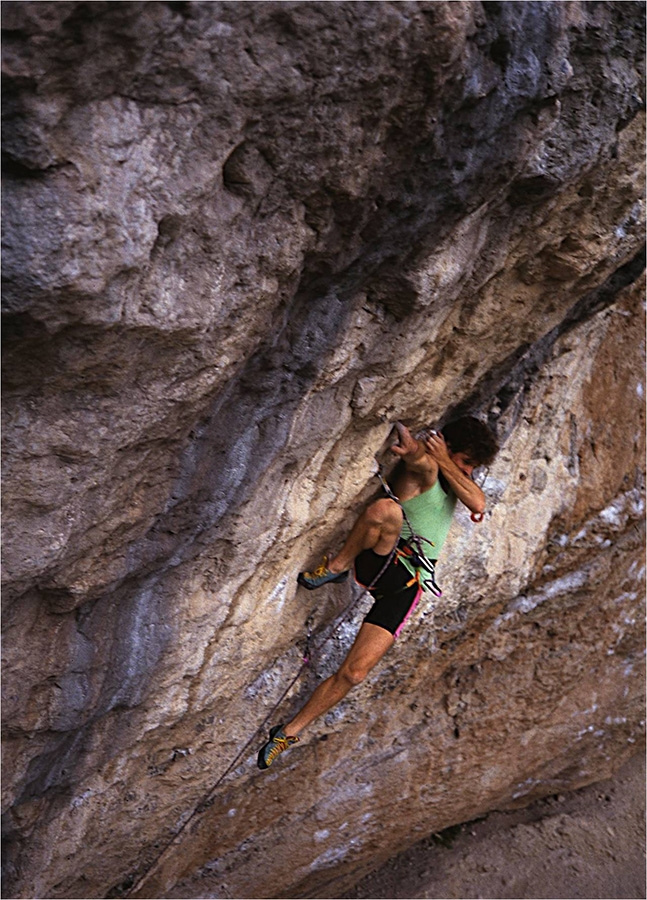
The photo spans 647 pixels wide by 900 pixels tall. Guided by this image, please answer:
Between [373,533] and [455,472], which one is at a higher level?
[455,472]

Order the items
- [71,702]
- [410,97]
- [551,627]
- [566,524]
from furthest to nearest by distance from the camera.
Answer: [551,627]
[566,524]
[71,702]
[410,97]

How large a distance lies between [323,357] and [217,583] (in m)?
0.87

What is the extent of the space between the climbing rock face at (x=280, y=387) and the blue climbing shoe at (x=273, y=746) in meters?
0.08

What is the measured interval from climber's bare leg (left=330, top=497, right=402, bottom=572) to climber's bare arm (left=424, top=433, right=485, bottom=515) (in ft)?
0.82

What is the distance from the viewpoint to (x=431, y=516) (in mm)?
3223

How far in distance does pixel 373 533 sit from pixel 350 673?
617 mm

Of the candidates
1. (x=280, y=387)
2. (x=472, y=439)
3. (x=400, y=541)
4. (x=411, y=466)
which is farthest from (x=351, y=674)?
(x=280, y=387)

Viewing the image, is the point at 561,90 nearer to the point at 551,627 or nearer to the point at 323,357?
the point at 323,357

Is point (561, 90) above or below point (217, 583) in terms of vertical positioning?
above

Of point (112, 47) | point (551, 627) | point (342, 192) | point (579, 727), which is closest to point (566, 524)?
point (551, 627)

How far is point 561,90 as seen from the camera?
2.17 m

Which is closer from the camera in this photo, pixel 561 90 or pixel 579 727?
pixel 561 90

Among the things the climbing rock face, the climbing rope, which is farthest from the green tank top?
the climbing rope

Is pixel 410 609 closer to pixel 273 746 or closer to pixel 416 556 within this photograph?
pixel 416 556
